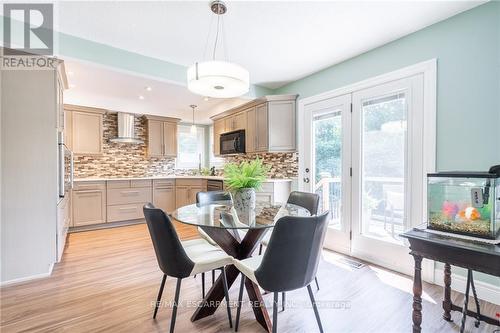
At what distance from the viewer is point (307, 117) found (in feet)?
11.8

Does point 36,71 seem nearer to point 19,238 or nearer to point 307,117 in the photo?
Answer: point 19,238

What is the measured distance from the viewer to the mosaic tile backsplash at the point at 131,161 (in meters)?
4.26

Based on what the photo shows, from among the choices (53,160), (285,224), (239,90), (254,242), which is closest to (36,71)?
(53,160)

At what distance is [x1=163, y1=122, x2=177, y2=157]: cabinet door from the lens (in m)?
5.44

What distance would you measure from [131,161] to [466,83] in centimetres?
556

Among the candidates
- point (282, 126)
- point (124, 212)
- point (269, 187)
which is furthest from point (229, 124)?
point (124, 212)

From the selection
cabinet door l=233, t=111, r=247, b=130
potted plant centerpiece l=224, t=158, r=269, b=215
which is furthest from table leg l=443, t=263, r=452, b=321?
cabinet door l=233, t=111, r=247, b=130

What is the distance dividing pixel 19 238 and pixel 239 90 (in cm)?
256

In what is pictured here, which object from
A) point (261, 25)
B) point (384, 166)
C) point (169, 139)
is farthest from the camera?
point (169, 139)

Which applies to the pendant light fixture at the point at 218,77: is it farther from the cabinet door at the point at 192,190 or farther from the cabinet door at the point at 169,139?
the cabinet door at the point at 169,139

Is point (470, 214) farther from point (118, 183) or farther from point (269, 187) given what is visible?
point (118, 183)

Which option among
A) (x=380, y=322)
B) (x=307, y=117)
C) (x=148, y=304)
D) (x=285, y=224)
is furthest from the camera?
(x=307, y=117)

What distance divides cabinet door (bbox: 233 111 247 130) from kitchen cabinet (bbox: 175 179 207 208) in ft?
4.65

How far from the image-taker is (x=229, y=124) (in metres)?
4.89
